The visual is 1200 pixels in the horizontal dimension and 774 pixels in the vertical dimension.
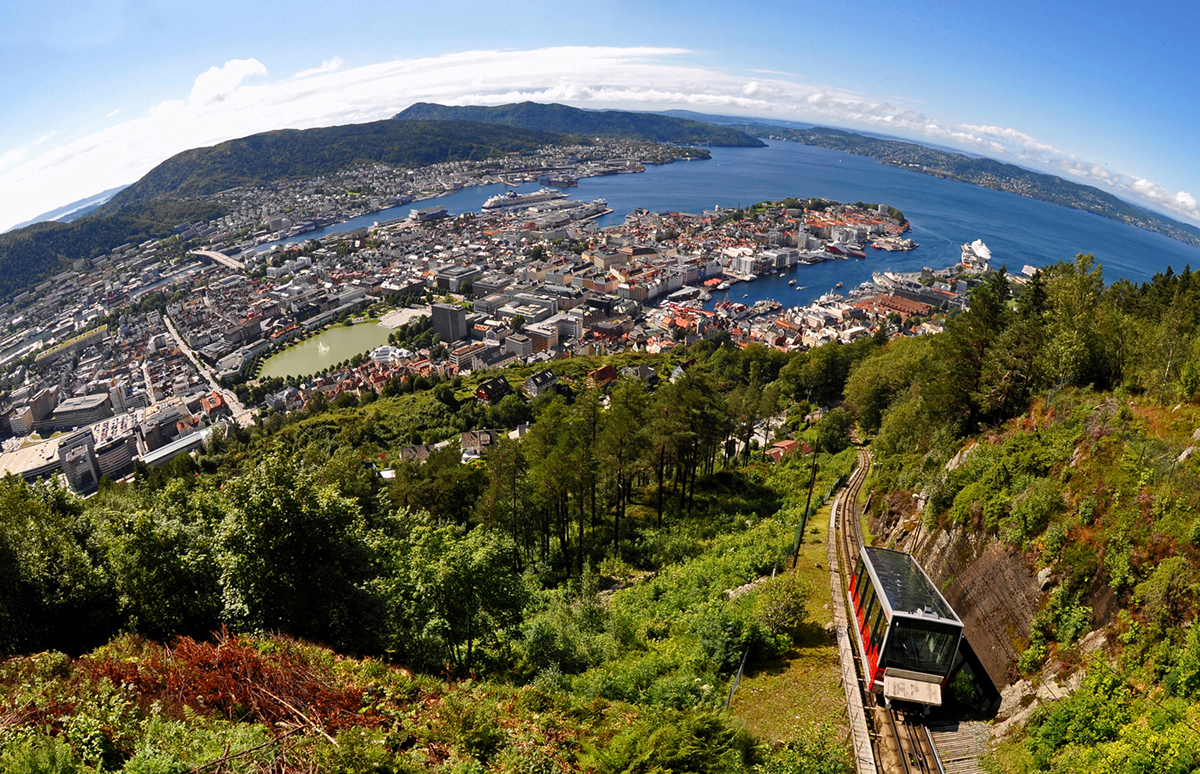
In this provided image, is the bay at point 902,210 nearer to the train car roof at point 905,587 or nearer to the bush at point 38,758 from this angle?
the train car roof at point 905,587

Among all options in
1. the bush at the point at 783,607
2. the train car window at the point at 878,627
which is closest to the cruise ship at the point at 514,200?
the bush at the point at 783,607

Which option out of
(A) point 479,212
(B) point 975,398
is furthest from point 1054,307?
(A) point 479,212

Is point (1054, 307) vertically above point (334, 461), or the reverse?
point (1054, 307)

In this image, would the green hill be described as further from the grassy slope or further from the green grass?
the grassy slope

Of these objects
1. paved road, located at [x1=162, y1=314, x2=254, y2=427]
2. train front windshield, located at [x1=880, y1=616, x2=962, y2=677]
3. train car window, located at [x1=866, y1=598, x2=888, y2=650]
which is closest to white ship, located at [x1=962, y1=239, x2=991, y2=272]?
train car window, located at [x1=866, y1=598, x2=888, y2=650]

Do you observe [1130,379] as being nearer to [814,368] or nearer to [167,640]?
[167,640]
